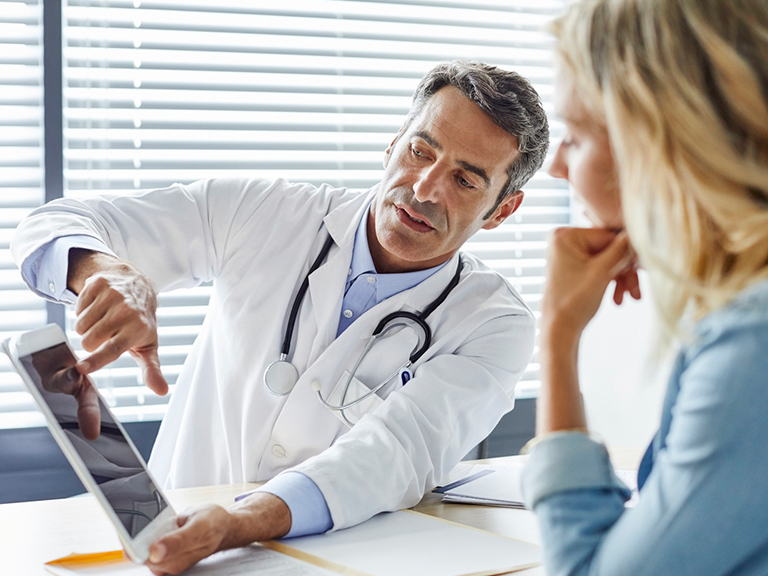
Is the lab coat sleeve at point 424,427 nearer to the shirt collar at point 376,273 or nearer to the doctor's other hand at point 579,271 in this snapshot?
the shirt collar at point 376,273

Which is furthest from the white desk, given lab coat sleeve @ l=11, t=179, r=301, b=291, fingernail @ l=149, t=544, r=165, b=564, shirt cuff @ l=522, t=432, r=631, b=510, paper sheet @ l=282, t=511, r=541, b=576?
lab coat sleeve @ l=11, t=179, r=301, b=291

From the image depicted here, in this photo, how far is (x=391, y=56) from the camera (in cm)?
238

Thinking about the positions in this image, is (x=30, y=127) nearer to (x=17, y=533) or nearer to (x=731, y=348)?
(x=17, y=533)

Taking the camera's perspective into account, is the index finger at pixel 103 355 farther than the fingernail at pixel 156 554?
Yes

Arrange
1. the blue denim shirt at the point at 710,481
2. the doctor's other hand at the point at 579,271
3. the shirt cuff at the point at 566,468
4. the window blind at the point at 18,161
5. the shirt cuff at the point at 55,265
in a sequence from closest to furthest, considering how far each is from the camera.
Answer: the blue denim shirt at the point at 710,481, the shirt cuff at the point at 566,468, the doctor's other hand at the point at 579,271, the shirt cuff at the point at 55,265, the window blind at the point at 18,161

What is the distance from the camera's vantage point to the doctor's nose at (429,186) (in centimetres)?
151

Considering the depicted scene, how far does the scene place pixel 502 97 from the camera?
150cm

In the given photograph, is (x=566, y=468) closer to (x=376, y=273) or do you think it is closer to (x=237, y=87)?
(x=376, y=273)

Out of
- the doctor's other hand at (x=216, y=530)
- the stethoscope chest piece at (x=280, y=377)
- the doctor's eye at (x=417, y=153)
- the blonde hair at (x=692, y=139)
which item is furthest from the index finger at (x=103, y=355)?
the doctor's eye at (x=417, y=153)

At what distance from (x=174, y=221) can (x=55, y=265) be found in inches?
12.1

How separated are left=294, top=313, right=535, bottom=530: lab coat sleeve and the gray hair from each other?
15.9 inches

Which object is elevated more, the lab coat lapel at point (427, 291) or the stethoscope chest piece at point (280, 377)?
the lab coat lapel at point (427, 291)

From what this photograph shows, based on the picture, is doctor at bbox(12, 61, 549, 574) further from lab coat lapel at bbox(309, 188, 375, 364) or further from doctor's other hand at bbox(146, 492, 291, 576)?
doctor's other hand at bbox(146, 492, 291, 576)

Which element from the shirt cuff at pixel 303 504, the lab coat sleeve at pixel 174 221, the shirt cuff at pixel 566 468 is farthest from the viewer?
the lab coat sleeve at pixel 174 221
